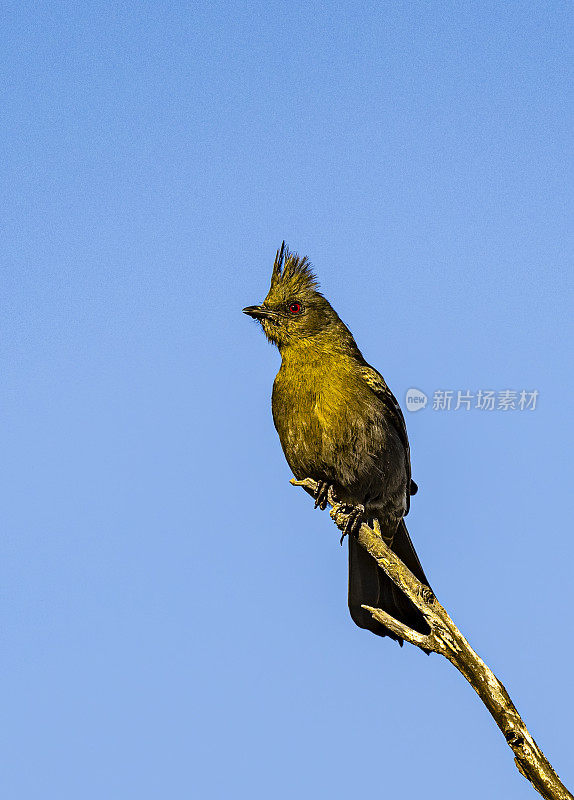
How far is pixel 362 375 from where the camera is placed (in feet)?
27.3

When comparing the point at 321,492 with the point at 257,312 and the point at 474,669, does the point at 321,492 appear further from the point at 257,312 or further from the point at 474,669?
the point at 474,669

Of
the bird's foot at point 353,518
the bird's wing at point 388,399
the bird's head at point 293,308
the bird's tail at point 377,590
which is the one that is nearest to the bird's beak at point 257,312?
the bird's head at point 293,308

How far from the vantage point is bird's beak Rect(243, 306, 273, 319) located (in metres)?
8.60

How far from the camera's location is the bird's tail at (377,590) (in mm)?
8289

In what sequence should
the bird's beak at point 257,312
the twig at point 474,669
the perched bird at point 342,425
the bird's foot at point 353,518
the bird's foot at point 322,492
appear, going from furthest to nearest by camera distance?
A: 1. the bird's beak at point 257,312
2. the bird's foot at point 322,492
3. the perched bird at point 342,425
4. the bird's foot at point 353,518
5. the twig at point 474,669

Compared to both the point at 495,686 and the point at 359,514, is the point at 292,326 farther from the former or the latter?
the point at 495,686

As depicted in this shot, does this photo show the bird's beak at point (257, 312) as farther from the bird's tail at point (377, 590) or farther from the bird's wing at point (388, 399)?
the bird's tail at point (377, 590)

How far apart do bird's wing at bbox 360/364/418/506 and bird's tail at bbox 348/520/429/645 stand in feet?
2.57

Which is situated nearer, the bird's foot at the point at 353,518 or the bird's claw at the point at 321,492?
the bird's foot at the point at 353,518

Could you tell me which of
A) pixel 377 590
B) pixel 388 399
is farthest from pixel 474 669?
pixel 388 399

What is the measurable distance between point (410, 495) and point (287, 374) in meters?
1.63

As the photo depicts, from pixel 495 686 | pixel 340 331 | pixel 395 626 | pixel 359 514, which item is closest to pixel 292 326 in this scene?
pixel 340 331

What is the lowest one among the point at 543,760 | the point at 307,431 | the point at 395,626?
the point at 543,760

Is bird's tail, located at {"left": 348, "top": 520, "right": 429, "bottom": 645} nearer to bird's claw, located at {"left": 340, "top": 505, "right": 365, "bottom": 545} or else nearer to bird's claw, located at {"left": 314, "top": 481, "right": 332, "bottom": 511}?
bird's claw, located at {"left": 340, "top": 505, "right": 365, "bottom": 545}
